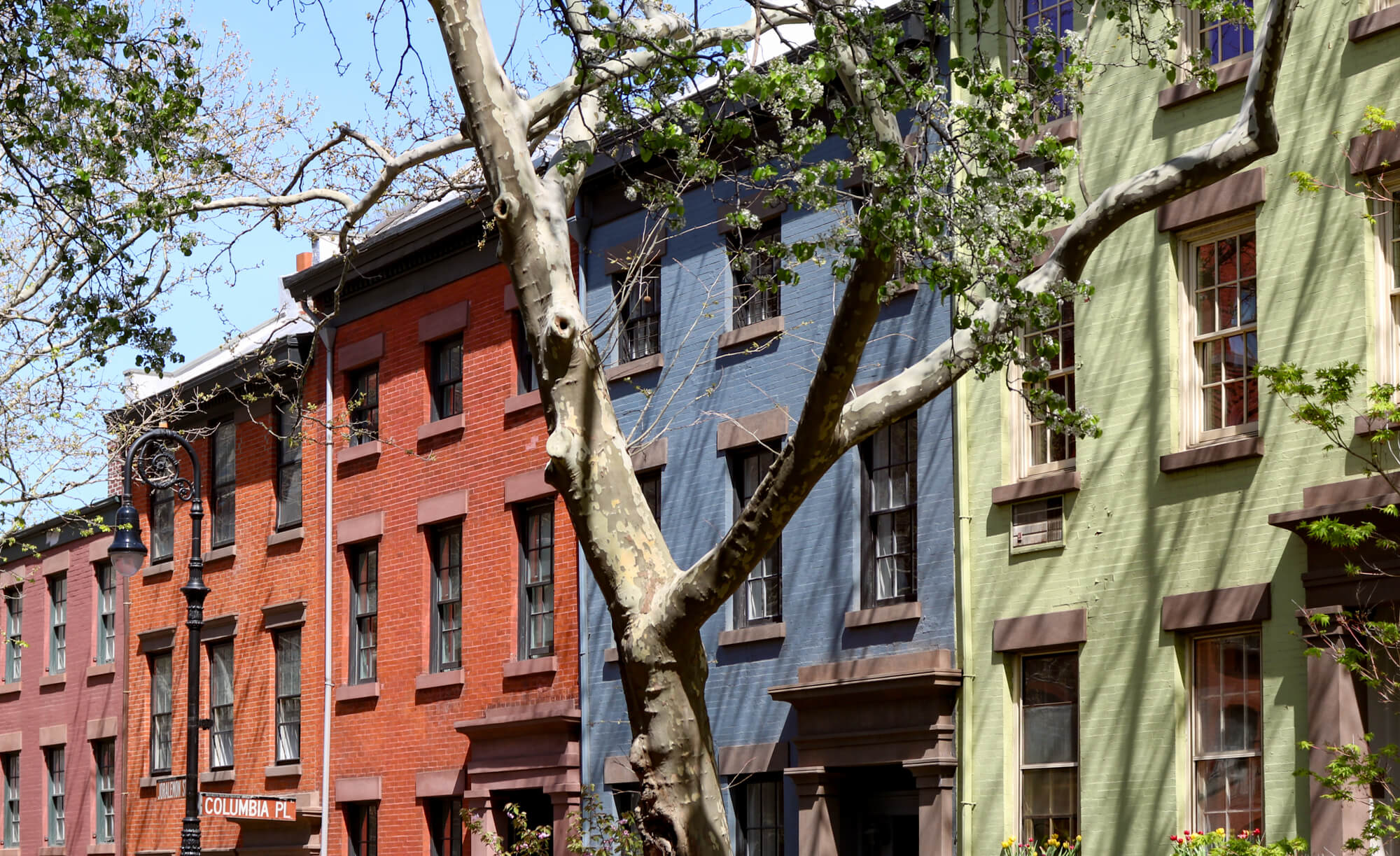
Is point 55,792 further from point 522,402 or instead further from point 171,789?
point 522,402

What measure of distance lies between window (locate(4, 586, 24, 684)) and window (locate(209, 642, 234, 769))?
9.70m

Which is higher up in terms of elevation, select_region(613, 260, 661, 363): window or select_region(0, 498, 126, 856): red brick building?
select_region(613, 260, 661, 363): window

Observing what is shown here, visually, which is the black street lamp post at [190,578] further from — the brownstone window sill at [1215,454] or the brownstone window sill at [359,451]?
the brownstone window sill at [1215,454]

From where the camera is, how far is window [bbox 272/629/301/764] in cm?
2848

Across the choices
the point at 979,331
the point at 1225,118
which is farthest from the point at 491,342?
the point at 979,331

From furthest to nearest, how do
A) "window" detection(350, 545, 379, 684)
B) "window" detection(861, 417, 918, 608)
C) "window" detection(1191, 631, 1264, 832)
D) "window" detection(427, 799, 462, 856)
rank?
"window" detection(350, 545, 379, 684)
"window" detection(427, 799, 462, 856)
"window" detection(861, 417, 918, 608)
"window" detection(1191, 631, 1264, 832)

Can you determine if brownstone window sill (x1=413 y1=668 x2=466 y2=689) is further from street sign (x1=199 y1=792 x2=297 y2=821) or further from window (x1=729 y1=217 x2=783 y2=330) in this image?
window (x1=729 y1=217 x2=783 y2=330)

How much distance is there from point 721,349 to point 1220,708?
7.88 meters

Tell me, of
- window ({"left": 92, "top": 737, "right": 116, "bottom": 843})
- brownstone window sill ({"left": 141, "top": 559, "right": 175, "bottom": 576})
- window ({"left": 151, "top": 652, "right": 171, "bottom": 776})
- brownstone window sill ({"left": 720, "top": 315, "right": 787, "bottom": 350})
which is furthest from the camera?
window ({"left": 92, "top": 737, "right": 116, "bottom": 843})

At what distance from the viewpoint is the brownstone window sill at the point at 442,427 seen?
25.5 meters

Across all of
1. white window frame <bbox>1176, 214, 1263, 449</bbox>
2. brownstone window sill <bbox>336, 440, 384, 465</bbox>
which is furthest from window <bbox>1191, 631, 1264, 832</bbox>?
brownstone window sill <bbox>336, 440, 384, 465</bbox>

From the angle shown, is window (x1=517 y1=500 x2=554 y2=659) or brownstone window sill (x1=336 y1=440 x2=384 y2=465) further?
brownstone window sill (x1=336 y1=440 x2=384 y2=465)

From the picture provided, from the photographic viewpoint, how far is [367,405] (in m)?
28.0

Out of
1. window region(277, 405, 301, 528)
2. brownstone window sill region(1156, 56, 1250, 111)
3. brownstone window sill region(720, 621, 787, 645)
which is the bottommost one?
brownstone window sill region(720, 621, 787, 645)
